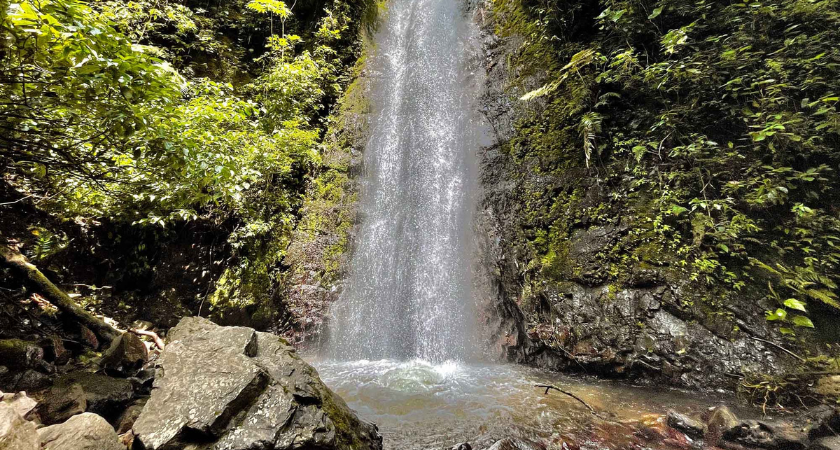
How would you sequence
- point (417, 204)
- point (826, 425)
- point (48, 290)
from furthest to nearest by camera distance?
point (417, 204)
point (48, 290)
point (826, 425)

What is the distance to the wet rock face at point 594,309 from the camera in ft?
14.1

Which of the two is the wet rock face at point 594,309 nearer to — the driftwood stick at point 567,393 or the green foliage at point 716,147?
the green foliage at point 716,147

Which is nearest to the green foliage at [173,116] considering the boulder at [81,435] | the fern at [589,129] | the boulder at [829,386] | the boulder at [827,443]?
the boulder at [81,435]

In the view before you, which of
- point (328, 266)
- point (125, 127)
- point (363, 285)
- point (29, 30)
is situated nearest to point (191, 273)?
point (328, 266)

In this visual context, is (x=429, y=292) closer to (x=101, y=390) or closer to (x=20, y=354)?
(x=101, y=390)

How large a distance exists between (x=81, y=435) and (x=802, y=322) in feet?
24.2

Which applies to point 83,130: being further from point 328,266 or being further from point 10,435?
point 328,266

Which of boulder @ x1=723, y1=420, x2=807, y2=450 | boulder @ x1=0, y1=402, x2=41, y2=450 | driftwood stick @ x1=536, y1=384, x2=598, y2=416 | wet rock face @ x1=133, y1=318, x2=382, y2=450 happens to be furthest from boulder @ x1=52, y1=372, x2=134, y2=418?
boulder @ x1=723, y1=420, x2=807, y2=450

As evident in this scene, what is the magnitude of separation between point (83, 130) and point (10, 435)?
3.00 metres

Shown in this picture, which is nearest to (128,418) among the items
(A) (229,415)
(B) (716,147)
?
(A) (229,415)

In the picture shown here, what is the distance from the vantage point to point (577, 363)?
16.6ft

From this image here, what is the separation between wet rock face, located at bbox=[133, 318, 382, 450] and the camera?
236 centimetres

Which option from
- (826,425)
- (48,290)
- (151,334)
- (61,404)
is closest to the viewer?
(61,404)

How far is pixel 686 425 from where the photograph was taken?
3467 mm
